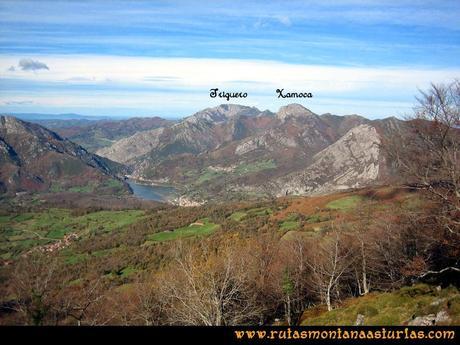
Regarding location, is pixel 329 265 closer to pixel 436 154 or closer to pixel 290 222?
pixel 436 154

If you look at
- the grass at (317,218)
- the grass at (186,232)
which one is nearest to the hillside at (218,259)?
the grass at (186,232)

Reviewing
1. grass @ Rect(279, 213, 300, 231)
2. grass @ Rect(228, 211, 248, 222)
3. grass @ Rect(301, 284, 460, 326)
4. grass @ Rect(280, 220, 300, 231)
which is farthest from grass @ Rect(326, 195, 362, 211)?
grass @ Rect(301, 284, 460, 326)

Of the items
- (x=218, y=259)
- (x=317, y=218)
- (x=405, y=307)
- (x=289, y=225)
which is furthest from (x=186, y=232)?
(x=405, y=307)

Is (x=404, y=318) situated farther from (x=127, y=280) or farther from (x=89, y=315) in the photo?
(x=127, y=280)

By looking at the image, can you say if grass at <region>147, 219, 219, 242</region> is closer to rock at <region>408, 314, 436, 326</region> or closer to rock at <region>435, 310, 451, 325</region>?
rock at <region>408, 314, 436, 326</region>

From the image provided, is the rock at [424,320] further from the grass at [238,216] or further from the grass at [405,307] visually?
the grass at [238,216]
